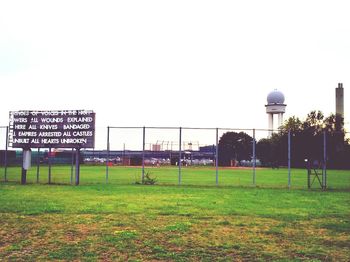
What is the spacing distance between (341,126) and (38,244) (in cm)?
7029

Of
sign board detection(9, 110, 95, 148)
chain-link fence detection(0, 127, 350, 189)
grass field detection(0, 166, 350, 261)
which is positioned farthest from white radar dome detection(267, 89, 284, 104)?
grass field detection(0, 166, 350, 261)

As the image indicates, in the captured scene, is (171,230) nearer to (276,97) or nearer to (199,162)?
(199,162)

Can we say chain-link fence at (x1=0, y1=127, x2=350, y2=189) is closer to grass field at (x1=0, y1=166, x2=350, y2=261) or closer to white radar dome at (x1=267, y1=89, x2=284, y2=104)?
grass field at (x1=0, y1=166, x2=350, y2=261)

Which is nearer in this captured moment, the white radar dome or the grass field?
the grass field

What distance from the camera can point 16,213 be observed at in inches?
408

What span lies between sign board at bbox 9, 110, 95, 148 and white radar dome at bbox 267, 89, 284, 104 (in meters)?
73.2

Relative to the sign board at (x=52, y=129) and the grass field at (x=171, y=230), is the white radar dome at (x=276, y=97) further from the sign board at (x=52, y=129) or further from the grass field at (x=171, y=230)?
the grass field at (x=171, y=230)

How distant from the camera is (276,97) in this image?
88.9 m

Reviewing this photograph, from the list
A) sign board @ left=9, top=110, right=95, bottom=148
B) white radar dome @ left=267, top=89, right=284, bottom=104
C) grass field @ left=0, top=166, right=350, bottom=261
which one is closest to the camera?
grass field @ left=0, top=166, right=350, bottom=261

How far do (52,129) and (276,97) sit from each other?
73.9 m

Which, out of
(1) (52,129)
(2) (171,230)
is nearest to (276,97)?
(1) (52,129)

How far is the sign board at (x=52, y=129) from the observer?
67.8 ft

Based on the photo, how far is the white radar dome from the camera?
88.7 meters

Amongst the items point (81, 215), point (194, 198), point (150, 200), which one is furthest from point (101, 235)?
point (194, 198)
